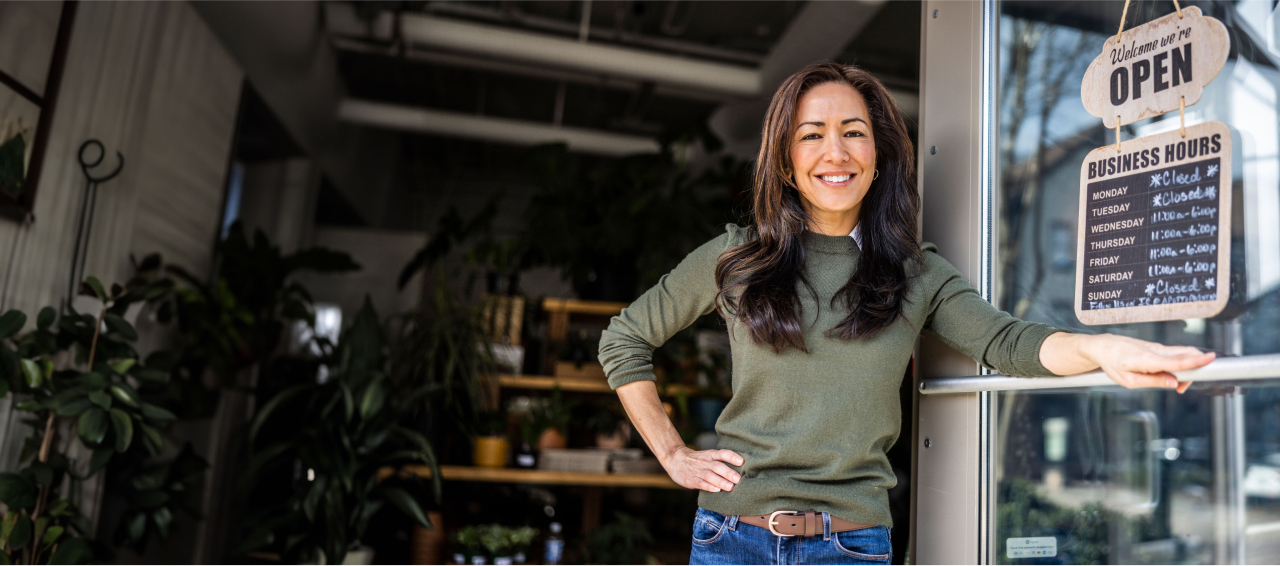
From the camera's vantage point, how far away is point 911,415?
1479 mm

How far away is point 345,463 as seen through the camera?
8.82ft

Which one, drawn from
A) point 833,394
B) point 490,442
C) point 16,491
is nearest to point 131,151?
point 16,491

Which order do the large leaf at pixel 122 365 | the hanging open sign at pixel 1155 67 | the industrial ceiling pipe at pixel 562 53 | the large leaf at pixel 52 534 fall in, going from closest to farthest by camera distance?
Result: 1. the hanging open sign at pixel 1155 67
2. the large leaf at pixel 52 534
3. the large leaf at pixel 122 365
4. the industrial ceiling pipe at pixel 562 53

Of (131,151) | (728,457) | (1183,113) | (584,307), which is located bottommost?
(728,457)

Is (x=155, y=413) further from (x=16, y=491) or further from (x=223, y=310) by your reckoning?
(x=223, y=310)

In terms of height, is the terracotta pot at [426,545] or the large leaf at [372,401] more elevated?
the large leaf at [372,401]

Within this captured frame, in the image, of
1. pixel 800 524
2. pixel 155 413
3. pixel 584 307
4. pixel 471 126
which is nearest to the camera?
pixel 800 524

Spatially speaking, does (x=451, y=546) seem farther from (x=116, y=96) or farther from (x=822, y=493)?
(x=822, y=493)

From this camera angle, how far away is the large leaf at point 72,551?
6.63ft

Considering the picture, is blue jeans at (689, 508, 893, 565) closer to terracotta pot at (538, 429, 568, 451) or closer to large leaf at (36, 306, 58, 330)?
large leaf at (36, 306, 58, 330)

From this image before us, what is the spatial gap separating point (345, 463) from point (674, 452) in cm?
177

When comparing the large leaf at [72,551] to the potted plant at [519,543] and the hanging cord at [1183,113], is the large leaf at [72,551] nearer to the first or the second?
the potted plant at [519,543]

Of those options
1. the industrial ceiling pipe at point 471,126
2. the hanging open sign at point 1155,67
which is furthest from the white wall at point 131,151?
the hanging open sign at point 1155,67

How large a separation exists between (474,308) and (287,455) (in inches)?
36.2
